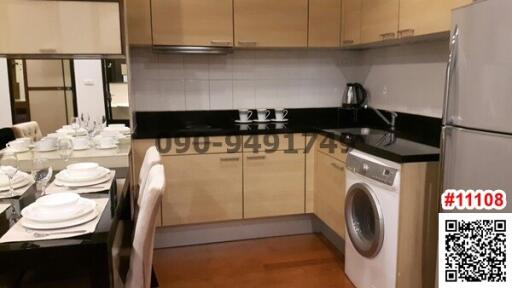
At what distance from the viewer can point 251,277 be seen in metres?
2.66

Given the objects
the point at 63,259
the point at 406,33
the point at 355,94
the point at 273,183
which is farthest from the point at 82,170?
the point at 355,94

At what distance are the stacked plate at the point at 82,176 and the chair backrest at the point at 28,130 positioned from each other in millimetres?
1075

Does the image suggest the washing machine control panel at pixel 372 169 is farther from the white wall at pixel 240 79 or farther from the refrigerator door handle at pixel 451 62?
the white wall at pixel 240 79

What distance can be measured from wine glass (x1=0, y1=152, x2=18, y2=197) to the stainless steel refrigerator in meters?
1.91

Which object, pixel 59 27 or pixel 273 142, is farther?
pixel 273 142

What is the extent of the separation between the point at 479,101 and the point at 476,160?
0.24m

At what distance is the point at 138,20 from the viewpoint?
115 inches

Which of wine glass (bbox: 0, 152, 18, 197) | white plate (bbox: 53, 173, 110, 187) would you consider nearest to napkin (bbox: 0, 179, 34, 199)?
Answer: wine glass (bbox: 0, 152, 18, 197)

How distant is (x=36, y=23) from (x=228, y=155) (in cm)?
161

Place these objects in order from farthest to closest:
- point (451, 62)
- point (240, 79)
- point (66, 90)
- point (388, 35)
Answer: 1. point (240, 79)
2. point (66, 90)
3. point (388, 35)
4. point (451, 62)

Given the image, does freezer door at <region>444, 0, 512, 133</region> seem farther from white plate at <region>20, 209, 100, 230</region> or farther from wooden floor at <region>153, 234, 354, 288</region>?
white plate at <region>20, 209, 100, 230</region>

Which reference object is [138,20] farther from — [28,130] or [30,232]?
[30,232]

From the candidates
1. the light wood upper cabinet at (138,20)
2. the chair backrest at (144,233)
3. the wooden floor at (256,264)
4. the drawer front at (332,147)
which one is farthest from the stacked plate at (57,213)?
the light wood upper cabinet at (138,20)

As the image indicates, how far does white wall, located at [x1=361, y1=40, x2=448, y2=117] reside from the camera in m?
2.60
